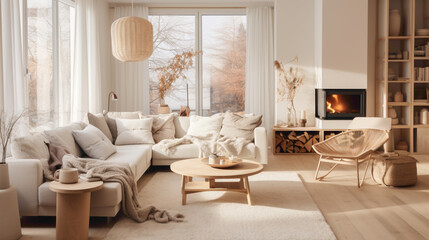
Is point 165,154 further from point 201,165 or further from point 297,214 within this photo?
point 297,214

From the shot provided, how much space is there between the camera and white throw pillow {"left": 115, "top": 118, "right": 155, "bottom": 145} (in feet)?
22.3

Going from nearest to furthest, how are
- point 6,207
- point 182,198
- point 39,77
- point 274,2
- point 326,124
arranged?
point 6,207 < point 182,198 < point 39,77 < point 326,124 < point 274,2

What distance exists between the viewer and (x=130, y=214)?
4.47 m

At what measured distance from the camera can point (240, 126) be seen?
22.8 ft

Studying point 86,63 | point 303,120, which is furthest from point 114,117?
point 303,120

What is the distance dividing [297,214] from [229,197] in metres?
0.91

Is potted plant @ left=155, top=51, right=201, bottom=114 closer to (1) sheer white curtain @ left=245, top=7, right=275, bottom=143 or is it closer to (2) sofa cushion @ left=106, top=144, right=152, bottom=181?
(1) sheer white curtain @ left=245, top=7, right=275, bottom=143

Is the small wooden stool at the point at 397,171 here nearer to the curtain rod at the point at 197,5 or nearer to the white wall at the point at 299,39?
the white wall at the point at 299,39

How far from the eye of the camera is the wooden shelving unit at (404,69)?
803 centimetres

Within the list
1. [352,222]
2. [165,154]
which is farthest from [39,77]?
[352,222]

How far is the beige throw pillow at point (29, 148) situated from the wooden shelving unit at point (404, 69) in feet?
18.2

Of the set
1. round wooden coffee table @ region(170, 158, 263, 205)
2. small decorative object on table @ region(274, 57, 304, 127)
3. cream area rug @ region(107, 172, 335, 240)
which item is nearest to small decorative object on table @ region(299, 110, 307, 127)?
small decorative object on table @ region(274, 57, 304, 127)

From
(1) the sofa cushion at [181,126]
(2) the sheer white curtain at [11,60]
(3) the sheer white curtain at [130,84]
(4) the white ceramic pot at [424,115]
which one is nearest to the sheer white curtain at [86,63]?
(3) the sheer white curtain at [130,84]

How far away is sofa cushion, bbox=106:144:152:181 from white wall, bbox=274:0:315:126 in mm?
3015
